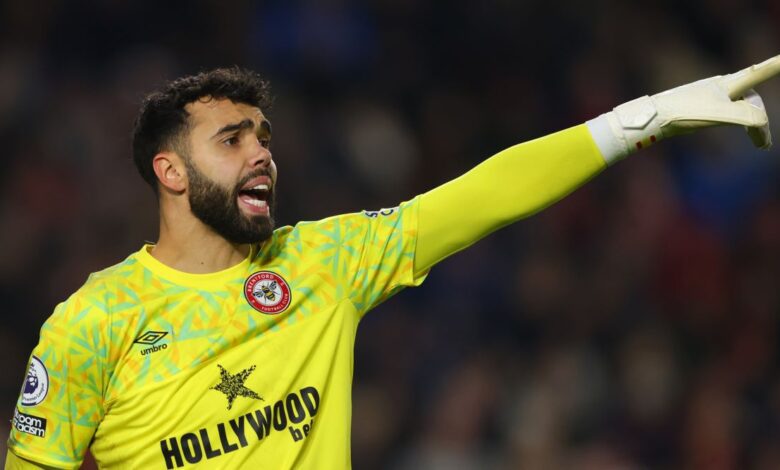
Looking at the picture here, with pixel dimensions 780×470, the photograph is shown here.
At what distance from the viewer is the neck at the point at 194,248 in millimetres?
3768

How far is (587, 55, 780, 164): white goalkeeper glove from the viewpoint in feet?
11.5

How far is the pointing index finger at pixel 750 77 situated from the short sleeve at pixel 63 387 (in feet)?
6.29

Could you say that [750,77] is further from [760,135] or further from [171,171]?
[171,171]

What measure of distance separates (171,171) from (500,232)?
13.8ft

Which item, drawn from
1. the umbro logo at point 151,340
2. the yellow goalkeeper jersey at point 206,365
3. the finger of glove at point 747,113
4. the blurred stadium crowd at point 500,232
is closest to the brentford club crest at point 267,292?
the yellow goalkeeper jersey at point 206,365

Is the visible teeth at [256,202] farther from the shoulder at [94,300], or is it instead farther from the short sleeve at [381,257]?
the shoulder at [94,300]

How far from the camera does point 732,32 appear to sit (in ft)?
29.2

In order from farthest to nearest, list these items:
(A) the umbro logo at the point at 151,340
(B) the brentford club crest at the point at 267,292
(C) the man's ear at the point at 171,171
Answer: (C) the man's ear at the point at 171,171
(B) the brentford club crest at the point at 267,292
(A) the umbro logo at the point at 151,340

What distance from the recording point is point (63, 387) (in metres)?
3.48

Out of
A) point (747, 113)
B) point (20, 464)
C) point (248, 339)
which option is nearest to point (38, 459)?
point (20, 464)

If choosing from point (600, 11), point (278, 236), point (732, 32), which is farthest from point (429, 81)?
point (278, 236)

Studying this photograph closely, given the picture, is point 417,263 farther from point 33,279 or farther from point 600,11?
point 600,11

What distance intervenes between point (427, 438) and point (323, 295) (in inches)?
129

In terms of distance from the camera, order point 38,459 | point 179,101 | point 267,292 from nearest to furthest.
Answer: point 38,459 → point 267,292 → point 179,101
